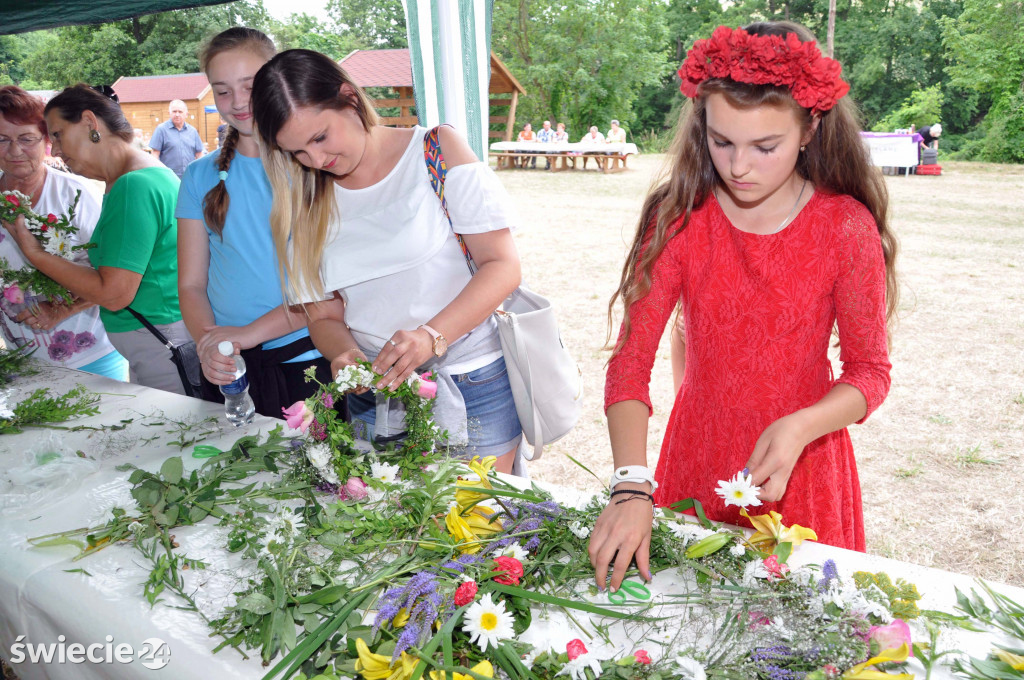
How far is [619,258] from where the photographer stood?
29.8ft

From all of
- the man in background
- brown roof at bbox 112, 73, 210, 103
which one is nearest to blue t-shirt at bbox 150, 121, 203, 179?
the man in background

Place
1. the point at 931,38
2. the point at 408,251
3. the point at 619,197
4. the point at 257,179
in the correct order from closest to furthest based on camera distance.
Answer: the point at 408,251 < the point at 257,179 < the point at 619,197 < the point at 931,38

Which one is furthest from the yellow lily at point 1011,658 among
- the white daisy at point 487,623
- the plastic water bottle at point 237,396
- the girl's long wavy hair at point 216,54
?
the girl's long wavy hair at point 216,54

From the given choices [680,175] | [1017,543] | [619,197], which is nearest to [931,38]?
[619,197]

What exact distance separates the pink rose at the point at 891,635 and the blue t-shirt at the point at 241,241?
5.73ft

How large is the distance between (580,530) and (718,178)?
85 centimetres

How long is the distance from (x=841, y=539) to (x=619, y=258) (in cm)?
760

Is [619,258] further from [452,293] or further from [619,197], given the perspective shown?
[452,293]

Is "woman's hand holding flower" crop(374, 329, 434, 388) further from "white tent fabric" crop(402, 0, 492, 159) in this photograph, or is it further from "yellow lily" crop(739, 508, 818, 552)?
"white tent fabric" crop(402, 0, 492, 159)

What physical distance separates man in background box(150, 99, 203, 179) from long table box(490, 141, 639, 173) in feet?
35.0

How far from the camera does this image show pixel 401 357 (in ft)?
4.98

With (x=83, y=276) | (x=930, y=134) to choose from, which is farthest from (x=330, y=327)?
(x=930, y=134)

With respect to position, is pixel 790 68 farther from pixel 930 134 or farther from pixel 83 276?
pixel 930 134

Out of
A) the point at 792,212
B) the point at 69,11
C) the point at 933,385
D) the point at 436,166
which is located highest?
the point at 69,11
